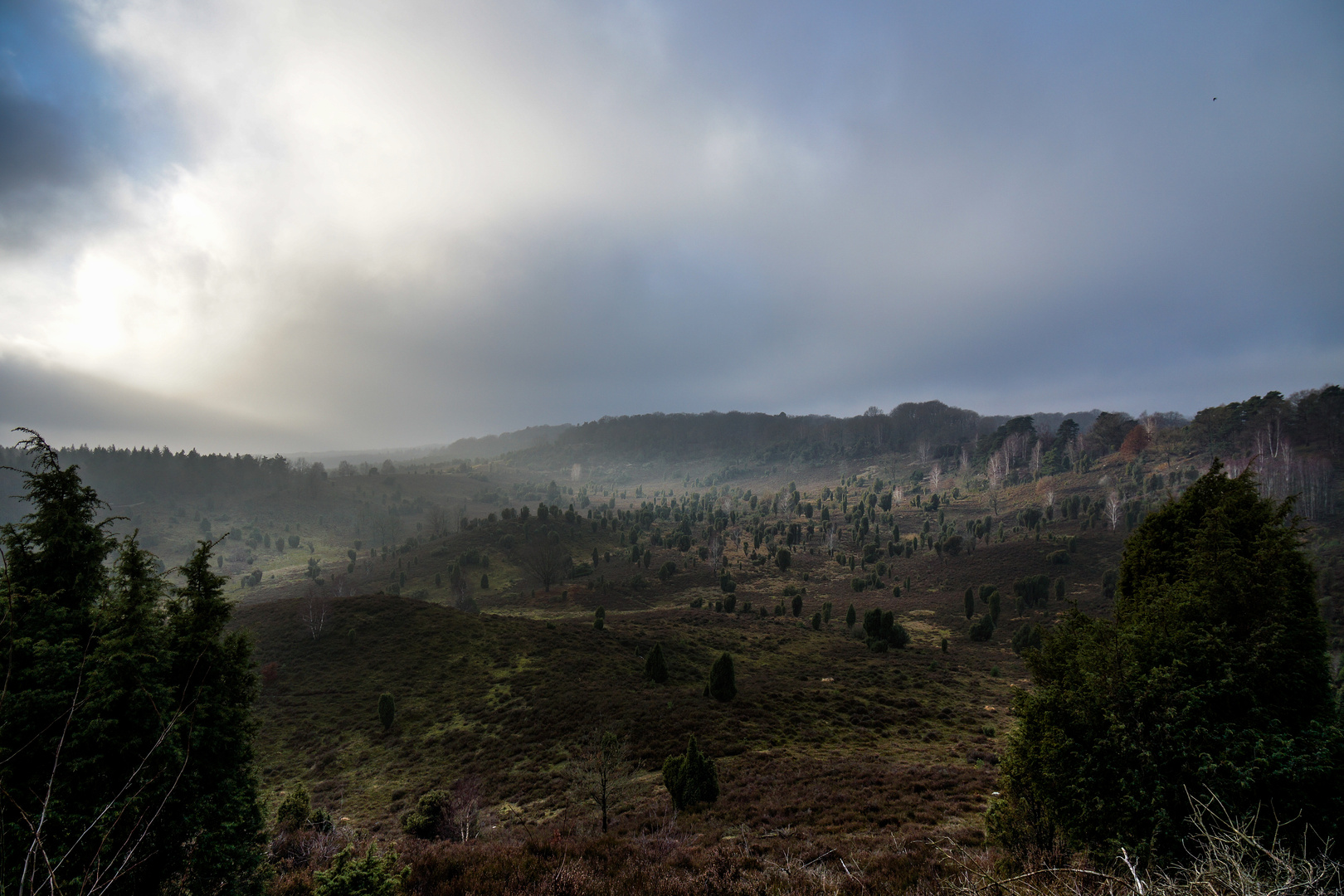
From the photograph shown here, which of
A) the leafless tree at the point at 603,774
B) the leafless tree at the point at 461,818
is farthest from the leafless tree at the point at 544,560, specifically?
the leafless tree at the point at 603,774

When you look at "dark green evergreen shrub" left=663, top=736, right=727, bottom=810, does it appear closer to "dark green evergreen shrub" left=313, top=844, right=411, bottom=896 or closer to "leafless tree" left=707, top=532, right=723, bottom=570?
"dark green evergreen shrub" left=313, top=844, right=411, bottom=896

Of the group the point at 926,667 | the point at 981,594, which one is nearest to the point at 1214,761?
the point at 926,667

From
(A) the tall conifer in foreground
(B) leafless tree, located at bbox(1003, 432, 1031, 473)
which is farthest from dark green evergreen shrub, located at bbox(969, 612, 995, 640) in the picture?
(B) leafless tree, located at bbox(1003, 432, 1031, 473)

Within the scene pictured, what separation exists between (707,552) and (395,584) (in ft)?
235

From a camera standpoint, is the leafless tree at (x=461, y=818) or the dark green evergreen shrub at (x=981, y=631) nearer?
the leafless tree at (x=461, y=818)

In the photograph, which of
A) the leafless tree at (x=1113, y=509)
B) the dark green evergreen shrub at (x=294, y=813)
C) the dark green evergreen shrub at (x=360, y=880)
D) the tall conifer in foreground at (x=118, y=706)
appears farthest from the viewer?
the leafless tree at (x=1113, y=509)

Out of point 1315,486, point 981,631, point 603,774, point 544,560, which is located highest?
point 603,774

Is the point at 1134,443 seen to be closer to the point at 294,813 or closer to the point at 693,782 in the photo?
the point at 693,782

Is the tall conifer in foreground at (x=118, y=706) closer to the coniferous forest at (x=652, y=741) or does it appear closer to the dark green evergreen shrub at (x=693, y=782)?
the coniferous forest at (x=652, y=741)

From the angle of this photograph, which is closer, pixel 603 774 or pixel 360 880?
pixel 360 880

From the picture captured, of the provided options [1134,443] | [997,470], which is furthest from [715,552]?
[1134,443]

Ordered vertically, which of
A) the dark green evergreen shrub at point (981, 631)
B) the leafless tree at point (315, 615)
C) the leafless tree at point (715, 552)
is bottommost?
the dark green evergreen shrub at point (981, 631)

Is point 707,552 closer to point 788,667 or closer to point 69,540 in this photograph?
point 788,667

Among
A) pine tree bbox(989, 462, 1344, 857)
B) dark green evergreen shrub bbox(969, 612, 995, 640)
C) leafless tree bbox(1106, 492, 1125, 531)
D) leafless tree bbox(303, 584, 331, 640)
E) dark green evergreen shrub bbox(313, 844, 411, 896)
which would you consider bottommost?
dark green evergreen shrub bbox(969, 612, 995, 640)
